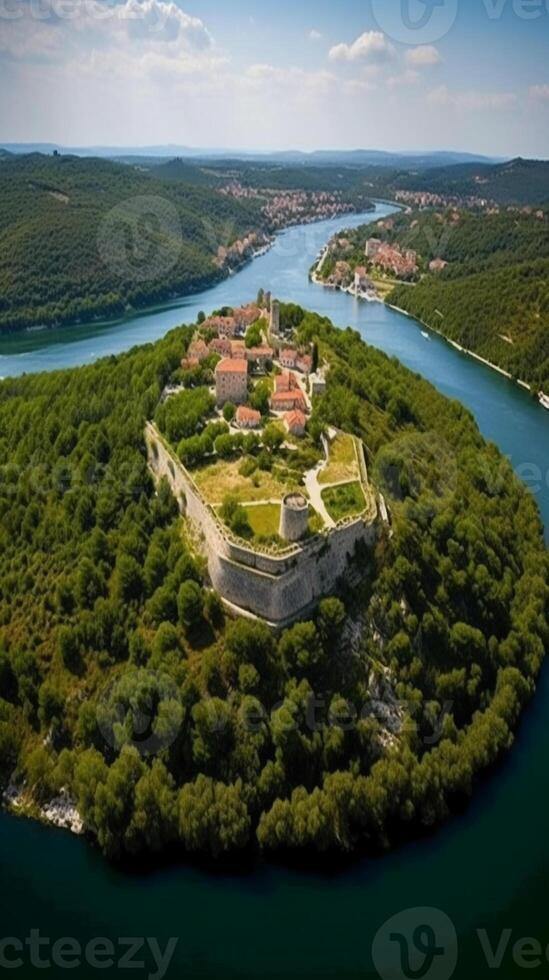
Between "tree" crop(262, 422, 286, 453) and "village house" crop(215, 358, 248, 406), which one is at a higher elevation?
"village house" crop(215, 358, 248, 406)

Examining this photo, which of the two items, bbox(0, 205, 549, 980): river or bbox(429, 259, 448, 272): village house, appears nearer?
bbox(0, 205, 549, 980): river

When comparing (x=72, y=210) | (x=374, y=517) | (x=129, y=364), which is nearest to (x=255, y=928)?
(x=374, y=517)

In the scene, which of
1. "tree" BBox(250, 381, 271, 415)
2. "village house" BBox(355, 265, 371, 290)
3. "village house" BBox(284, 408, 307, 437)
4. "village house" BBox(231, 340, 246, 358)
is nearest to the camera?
"village house" BBox(284, 408, 307, 437)

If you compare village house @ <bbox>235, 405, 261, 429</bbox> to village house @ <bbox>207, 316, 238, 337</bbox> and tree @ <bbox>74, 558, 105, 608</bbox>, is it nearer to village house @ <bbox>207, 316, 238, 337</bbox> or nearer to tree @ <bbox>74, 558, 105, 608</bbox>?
tree @ <bbox>74, 558, 105, 608</bbox>

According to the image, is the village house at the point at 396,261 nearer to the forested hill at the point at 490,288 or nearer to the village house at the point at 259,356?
the forested hill at the point at 490,288

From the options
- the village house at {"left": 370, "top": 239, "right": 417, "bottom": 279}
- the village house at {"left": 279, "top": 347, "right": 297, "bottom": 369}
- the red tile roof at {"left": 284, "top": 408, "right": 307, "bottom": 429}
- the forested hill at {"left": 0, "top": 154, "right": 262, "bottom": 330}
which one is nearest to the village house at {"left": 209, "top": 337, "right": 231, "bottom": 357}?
the village house at {"left": 279, "top": 347, "right": 297, "bottom": 369}

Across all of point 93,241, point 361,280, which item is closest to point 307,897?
point 93,241

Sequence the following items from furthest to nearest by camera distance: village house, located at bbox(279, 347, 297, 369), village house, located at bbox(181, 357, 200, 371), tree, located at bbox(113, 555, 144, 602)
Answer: village house, located at bbox(279, 347, 297, 369)
village house, located at bbox(181, 357, 200, 371)
tree, located at bbox(113, 555, 144, 602)
